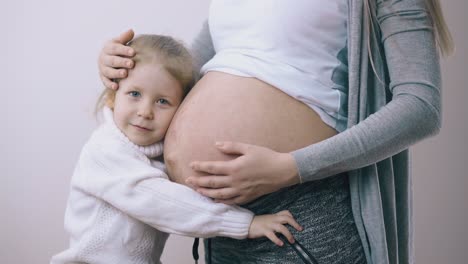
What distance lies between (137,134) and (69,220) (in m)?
0.22

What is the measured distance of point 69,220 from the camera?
0.99 meters

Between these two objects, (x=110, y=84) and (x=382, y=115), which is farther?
(x=110, y=84)

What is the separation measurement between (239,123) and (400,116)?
0.89 ft

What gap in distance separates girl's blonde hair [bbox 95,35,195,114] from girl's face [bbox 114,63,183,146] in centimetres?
1

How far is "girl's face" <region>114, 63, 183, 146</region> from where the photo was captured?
0.94m

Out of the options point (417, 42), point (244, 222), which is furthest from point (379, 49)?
point (244, 222)

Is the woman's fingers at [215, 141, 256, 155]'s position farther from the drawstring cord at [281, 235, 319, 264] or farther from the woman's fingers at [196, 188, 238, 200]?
the drawstring cord at [281, 235, 319, 264]

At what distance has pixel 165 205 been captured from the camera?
878mm

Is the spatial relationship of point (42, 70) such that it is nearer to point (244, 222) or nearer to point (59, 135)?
point (59, 135)

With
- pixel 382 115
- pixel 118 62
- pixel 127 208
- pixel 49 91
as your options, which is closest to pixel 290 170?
pixel 382 115

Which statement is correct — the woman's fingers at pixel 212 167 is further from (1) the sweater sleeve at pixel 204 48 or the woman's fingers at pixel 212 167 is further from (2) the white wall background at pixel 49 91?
(2) the white wall background at pixel 49 91

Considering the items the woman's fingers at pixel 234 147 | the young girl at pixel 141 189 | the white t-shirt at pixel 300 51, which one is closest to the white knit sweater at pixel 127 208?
the young girl at pixel 141 189

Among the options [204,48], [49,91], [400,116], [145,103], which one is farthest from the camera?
[49,91]

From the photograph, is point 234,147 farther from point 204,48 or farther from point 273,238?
point 204,48
